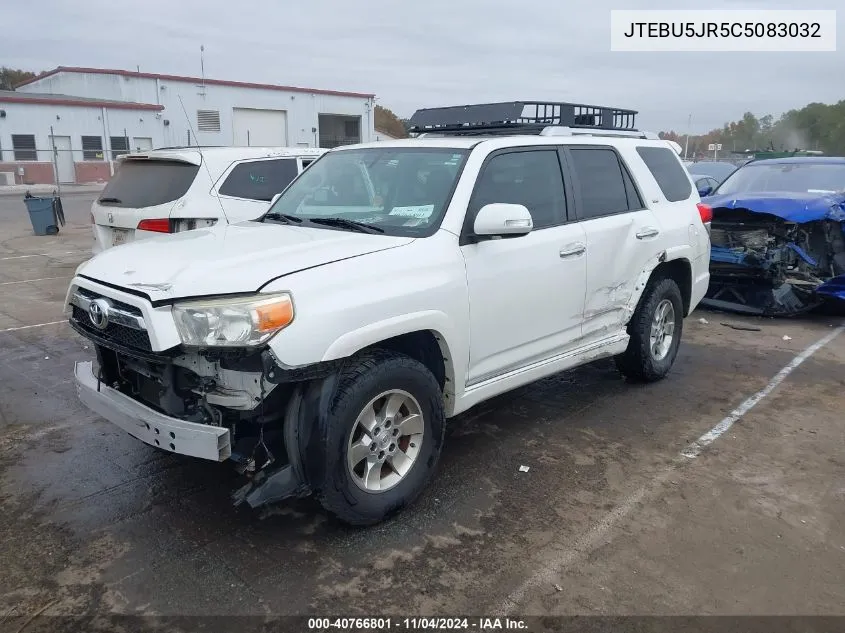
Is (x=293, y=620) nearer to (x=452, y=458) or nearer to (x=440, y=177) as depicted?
(x=452, y=458)

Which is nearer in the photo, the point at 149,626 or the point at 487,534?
the point at 149,626

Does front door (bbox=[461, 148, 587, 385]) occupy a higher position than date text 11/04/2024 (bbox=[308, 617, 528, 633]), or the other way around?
front door (bbox=[461, 148, 587, 385])

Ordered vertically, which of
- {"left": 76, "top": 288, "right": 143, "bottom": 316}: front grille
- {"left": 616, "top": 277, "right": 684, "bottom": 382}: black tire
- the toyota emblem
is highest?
{"left": 76, "top": 288, "right": 143, "bottom": 316}: front grille

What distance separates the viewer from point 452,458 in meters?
4.32

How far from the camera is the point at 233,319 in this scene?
295cm

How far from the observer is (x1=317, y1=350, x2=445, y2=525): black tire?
3150 mm

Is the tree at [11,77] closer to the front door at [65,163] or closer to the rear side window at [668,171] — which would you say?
the front door at [65,163]

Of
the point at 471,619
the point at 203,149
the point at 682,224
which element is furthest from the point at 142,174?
the point at 471,619

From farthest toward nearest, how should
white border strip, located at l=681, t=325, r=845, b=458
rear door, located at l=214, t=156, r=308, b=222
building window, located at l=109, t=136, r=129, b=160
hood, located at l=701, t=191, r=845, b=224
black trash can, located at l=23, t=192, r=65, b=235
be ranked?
building window, located at l=109, t=136, r=129, b=160
black trash can, located at l=23, t=192, r=65, b=235
hood, located at l=701, t=191, r=845, b=224
rear door, located at l=214, t=156, r=308, b=222
white border strip, located at l=681, t=325, r=845, b=458

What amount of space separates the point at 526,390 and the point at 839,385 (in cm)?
267

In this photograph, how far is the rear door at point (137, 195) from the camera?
678 cm

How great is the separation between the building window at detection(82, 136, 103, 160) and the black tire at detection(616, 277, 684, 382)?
3552cm

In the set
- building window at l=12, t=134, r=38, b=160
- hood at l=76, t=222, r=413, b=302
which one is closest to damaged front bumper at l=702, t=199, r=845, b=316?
hood at l=76, t=222, r=413, b=302

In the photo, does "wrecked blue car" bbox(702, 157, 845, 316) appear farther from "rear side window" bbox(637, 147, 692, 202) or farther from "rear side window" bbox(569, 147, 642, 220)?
"rear side window" bbox(569, 147, 642, 220)
